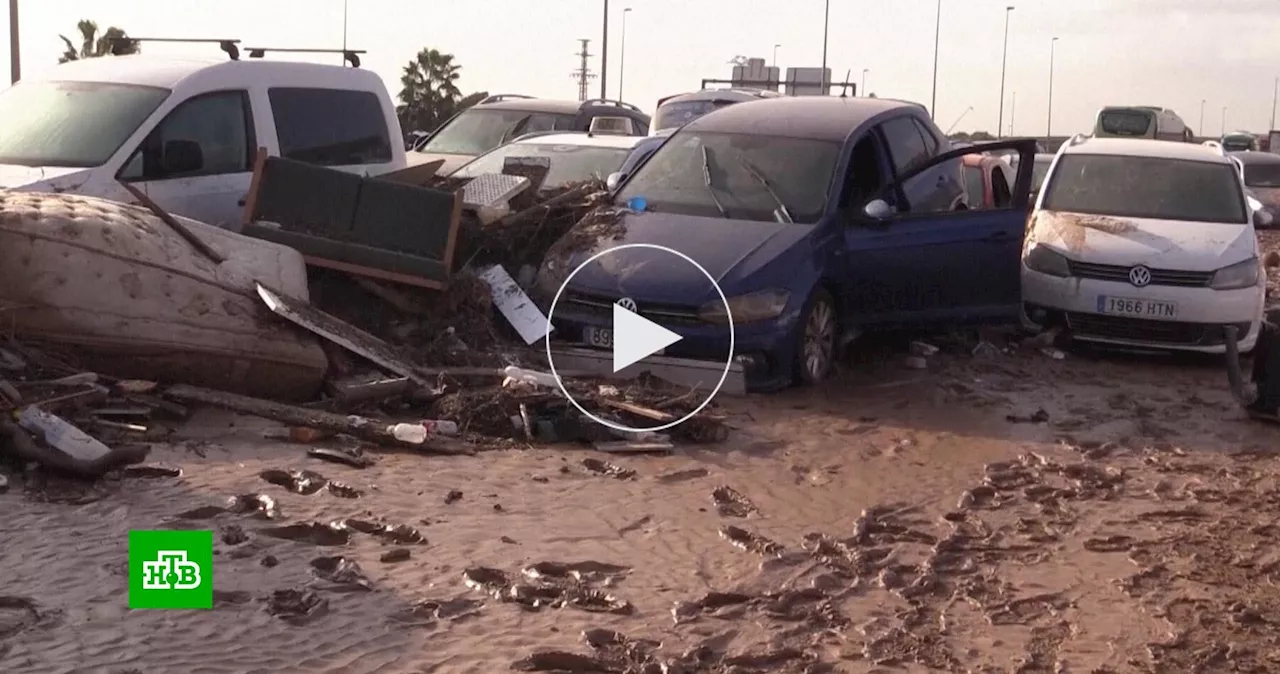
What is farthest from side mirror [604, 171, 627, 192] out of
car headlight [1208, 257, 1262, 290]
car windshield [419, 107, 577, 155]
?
car windshield [419, 107, 577, 155]

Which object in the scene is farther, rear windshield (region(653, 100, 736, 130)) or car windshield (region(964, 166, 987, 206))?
rear windshield (region(653, 100, 736, 130))

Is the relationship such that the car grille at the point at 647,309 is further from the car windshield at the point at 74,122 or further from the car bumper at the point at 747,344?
the car windshield at the point at 74,122

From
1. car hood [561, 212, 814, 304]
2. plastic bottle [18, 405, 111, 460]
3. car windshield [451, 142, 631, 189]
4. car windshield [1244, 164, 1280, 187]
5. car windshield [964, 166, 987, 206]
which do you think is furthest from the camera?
car windshield [1244, 164, 1280, 187]

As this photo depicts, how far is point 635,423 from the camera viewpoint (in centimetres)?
846

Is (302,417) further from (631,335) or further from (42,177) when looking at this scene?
(42,177)

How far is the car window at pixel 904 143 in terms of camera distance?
11.2 metres

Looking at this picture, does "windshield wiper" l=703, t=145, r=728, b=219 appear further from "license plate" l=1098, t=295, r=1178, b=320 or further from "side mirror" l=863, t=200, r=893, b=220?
"license plate" l=1098, t=295, r=1178, b=320

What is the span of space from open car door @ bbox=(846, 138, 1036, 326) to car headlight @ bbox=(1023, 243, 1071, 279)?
37.8 inches

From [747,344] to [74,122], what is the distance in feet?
15.8

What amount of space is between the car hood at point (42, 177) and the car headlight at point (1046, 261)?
724cm

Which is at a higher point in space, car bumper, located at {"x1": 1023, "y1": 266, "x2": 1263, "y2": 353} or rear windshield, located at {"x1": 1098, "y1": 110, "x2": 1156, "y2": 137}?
rear windshield, located at {"x1": 1098, "y1": 110, "x2": 1156, "y2": 137}

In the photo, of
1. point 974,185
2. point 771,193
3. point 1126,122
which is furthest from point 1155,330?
point 1126,122

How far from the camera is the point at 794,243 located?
9.84 metres

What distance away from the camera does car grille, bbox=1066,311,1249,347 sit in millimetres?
11578
